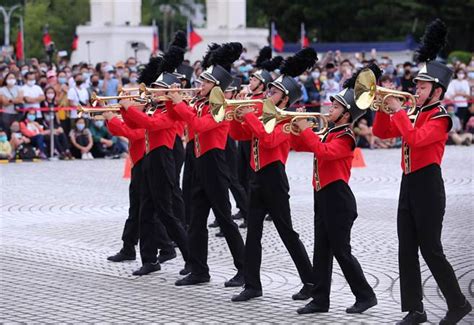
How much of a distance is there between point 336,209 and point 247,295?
1.18m

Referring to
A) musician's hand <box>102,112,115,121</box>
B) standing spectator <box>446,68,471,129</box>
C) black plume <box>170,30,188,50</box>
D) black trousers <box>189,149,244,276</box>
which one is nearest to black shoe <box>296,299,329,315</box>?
black trousers <box>189,149,244,276</box>

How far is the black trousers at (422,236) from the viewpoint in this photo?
8766 mm

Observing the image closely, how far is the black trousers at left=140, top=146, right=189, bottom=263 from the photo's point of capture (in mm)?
11273

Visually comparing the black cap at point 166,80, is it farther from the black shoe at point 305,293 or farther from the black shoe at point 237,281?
the black shoe at point 305,293

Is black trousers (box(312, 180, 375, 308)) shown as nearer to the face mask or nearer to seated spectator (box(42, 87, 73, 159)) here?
seated spectator (box(42, 87, 73, 159))

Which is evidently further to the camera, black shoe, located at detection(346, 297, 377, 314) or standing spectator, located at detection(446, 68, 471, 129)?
standing spectator, located at detection(446, 68, 471, 129)

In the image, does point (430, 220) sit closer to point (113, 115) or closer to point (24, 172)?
point (113, 115)

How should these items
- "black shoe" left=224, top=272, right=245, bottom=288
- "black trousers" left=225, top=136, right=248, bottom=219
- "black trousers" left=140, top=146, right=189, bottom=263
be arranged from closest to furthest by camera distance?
1. "black shoe" left=224, top=272, right=245, bottom=288
2. "black trousers" left=140, top=146, right=189, bottom=263
3. "black trousers" left=225, top=136, right=248, bottom=219

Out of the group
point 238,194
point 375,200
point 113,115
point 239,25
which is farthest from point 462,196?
point 239,25

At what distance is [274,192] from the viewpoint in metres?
9.95

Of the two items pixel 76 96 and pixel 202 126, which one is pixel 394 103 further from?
pixel 76 96

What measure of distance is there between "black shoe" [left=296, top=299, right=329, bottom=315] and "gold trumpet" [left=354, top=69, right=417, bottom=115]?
173 centimetres

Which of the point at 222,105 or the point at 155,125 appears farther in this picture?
the point at 155,125

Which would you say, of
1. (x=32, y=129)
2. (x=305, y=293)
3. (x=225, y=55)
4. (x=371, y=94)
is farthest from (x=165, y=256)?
(x=32, y=129)
